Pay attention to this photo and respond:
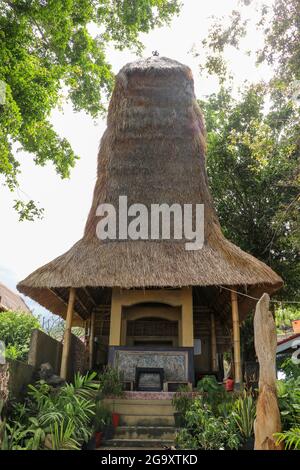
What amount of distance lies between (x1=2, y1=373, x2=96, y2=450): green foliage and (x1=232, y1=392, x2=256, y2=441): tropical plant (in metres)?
1.94

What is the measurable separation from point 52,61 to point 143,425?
9620 mm

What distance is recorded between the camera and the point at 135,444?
18.1 feet

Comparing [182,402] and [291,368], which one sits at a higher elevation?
[291,368]

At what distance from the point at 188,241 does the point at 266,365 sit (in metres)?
4.66

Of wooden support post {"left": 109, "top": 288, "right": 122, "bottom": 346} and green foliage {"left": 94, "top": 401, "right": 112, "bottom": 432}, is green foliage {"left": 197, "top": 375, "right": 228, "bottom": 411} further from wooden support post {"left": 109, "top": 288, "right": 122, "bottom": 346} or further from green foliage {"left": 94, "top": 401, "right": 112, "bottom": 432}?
wooden support post {"left": 109, "top": 288, "right": 122, "bottom": 346}

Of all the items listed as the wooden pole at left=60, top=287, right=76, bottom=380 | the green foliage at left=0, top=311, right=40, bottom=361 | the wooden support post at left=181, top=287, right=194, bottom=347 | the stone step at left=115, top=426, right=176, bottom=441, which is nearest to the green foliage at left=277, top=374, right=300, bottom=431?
the stone step at left=115, top=426, right=176, bottom=441

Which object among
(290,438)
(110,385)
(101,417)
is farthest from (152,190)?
(290,438)

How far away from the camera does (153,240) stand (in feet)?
29.9

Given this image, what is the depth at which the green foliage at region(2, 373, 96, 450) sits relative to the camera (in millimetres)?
4555

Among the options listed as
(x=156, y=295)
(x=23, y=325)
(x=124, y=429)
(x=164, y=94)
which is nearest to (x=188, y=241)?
(x=156, y=295)

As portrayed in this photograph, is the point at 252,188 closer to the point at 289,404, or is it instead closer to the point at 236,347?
the point at 236,347

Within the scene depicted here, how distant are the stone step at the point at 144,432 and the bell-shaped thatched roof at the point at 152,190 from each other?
2655mm

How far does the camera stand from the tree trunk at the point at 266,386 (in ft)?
14.5

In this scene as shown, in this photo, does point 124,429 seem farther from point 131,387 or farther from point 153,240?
point 153,240
